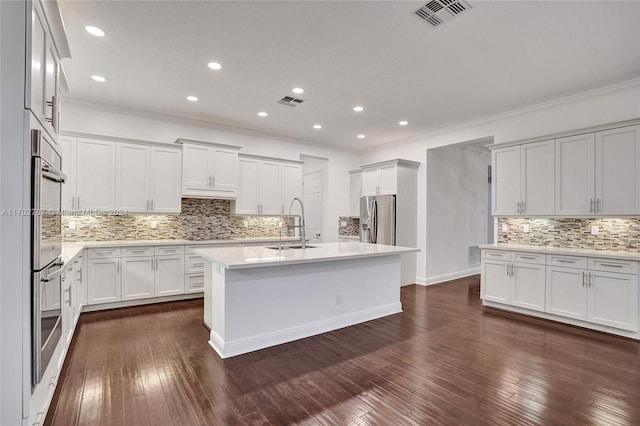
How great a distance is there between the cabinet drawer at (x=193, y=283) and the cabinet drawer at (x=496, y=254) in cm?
442

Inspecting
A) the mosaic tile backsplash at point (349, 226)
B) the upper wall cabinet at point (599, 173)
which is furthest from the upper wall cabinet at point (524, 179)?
the mosaic tile backsplash at point (349, 226)

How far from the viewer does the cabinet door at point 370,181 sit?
6402 millimetres

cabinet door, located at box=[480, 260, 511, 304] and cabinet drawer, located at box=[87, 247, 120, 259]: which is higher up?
cabinet drawer, located at box=[87, 247, 120, 259]

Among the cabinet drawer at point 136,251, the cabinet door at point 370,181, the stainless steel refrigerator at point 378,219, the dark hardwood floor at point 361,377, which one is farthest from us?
the cabinet door at point 370,181

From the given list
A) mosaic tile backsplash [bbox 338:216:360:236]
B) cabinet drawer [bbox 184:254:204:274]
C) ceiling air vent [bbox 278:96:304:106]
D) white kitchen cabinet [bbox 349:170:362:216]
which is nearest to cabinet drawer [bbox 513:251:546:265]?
white kitchen cabinet [bbox 349:170:362:216]

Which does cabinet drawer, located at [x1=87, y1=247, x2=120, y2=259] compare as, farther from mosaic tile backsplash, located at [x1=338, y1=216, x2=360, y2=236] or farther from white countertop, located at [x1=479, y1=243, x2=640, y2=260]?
white countertop, located at [x1=479, y1=243, x2=640, y2=260]

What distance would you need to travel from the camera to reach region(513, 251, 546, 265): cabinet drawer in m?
4.07

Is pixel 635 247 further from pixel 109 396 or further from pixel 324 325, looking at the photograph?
pixel 109 396

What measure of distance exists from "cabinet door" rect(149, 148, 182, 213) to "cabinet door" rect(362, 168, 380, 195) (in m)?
3.63

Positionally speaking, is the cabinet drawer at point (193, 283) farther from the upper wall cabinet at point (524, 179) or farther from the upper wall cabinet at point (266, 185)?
the upper wall cabinet at point (524, 179)

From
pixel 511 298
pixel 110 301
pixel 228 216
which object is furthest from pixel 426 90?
pixel 110 301

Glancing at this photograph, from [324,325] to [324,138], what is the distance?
4234 mm

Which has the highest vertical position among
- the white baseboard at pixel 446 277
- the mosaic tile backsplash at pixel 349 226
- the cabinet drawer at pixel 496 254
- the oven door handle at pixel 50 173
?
the oven door handle at pixel 50 173

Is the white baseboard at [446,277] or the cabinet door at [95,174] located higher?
the cabinet door at [95,174]
